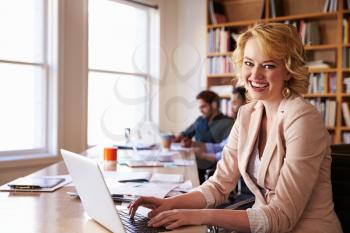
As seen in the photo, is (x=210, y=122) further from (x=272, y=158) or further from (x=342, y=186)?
(x=272, y=158)

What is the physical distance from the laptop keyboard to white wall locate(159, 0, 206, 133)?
3.59 meters

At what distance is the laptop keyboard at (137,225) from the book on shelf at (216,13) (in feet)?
11.9

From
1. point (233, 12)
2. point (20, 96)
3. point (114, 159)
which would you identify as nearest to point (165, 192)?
point (114, 159)

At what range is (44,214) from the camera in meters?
1.18

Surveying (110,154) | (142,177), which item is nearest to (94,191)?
(142,177)

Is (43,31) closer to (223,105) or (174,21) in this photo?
(174,21)

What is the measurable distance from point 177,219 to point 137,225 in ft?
0.37

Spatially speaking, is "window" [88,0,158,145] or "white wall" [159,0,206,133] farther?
"white wall" [159,0,206,133]

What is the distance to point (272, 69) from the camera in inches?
49.4

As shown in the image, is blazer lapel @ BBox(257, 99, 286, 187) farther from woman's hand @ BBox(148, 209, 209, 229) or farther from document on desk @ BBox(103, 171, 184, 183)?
document on desk @ BBox(103, 171, 184, 183)

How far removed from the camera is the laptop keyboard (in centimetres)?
102

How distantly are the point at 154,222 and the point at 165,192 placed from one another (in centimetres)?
40

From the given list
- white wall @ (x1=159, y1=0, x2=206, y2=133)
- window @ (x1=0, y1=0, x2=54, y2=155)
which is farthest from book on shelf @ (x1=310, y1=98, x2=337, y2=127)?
window @ (x1=0, y1=0, x2=54, y2=155)

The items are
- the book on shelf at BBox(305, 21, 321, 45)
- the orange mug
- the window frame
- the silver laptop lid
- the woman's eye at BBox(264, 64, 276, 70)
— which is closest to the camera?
the silver laptop lid
